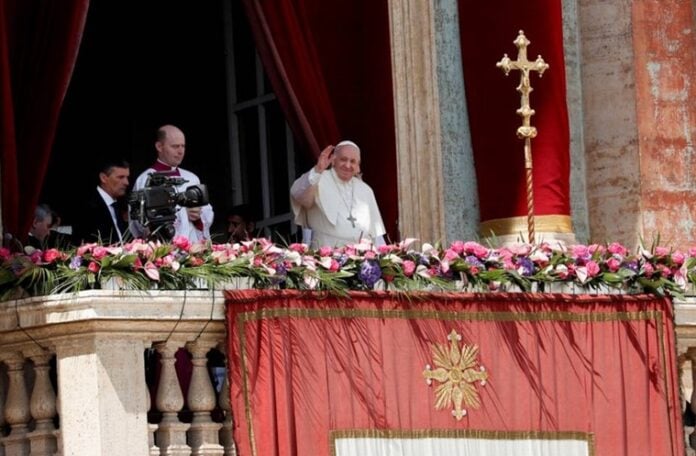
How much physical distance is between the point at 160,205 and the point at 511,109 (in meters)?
3.29

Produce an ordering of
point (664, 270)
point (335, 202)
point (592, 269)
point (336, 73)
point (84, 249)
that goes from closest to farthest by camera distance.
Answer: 1. point (84, 249)
2. point (592, 269)
3. point (664, 270)
4. point (335, 202)
5. point (336, 73)

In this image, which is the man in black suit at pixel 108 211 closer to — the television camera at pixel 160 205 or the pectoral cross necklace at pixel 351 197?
the television camera at pixel 160 205

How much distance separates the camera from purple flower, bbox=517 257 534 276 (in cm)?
1571

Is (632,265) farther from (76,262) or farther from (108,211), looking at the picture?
(76,262)

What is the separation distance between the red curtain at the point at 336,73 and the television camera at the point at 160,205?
264cm

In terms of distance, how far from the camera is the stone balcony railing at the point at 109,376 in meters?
14.5

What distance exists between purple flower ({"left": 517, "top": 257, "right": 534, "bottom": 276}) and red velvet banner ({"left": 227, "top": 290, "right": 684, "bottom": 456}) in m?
0.16

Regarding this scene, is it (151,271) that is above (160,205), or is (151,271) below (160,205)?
below

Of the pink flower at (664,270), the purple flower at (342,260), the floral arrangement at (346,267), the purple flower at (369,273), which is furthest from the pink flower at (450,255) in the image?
the pink flower at (664,270)

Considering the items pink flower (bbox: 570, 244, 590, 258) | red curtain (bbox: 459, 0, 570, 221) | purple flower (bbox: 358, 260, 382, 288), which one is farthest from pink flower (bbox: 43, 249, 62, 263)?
red curtain (bbox: 459, 0, 570, 221)

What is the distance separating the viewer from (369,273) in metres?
15.2

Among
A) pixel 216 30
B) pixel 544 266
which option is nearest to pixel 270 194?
pixel 216 30

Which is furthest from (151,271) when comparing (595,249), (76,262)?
(595,249)

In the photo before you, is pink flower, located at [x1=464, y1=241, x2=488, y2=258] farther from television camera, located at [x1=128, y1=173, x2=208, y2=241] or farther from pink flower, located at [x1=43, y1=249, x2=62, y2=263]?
pink flower, located at [x1=43, y1=249, x2=62, y2=263]
